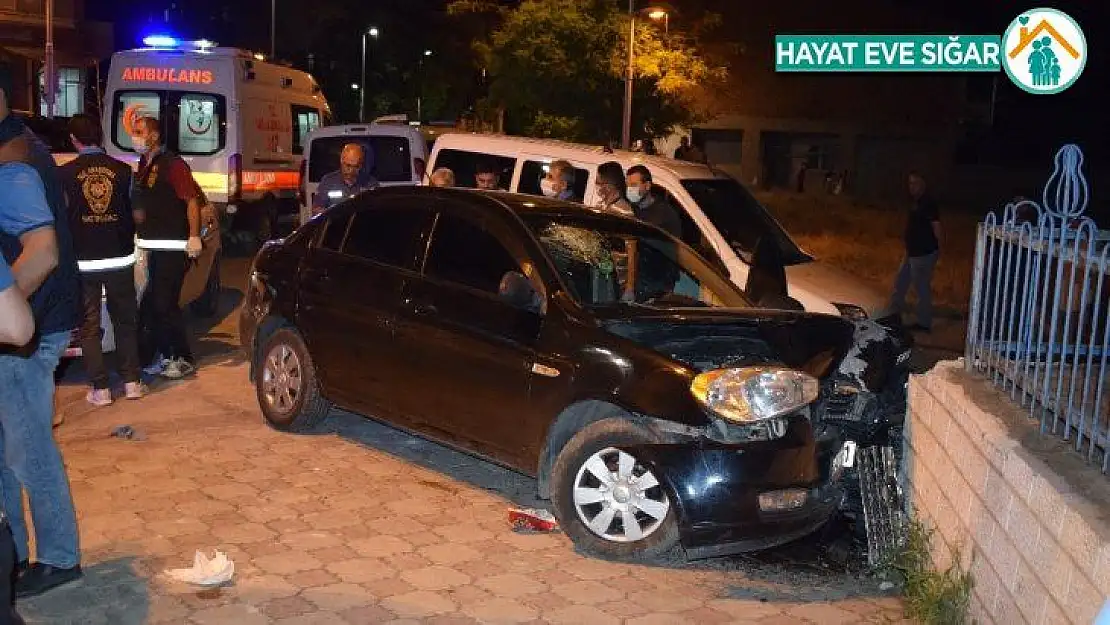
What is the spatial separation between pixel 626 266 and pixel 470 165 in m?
4.79

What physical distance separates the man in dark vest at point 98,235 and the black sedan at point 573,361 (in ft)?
3.05

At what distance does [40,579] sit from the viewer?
4730mm

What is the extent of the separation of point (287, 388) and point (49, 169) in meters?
2.68

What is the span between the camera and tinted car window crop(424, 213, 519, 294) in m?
6.27

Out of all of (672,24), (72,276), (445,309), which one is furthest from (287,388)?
(672,24)

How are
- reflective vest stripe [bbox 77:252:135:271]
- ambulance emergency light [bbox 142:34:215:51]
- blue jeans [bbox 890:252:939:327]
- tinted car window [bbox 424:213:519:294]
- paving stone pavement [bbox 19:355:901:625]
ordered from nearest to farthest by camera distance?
paving stone pavement [bbox 19:355:901:625] < tinted car window [bbox 424:213:519:294] < reflective vest stripe [bbox 77:252:135:271] < blue jeans [bbox 890:252:939:327] < ambulance emergency light [bbox 142:34:215:51]

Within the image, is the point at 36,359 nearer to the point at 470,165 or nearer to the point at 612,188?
the point at 612,188

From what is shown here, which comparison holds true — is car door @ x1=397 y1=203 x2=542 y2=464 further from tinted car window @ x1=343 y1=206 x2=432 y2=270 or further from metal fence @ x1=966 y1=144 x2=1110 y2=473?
metal fence @ x1=966 y1=144 x2=1110 y2=473

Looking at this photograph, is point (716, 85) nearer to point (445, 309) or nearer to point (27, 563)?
point (445, 309)

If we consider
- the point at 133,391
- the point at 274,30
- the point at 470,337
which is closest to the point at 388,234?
the point at 470,337

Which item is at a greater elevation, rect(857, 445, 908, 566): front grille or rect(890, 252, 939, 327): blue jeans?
rect(890, 252, 939, 327): blue jeans

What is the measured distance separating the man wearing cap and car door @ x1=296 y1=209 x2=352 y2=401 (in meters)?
2.42

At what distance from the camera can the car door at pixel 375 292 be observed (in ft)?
21.9

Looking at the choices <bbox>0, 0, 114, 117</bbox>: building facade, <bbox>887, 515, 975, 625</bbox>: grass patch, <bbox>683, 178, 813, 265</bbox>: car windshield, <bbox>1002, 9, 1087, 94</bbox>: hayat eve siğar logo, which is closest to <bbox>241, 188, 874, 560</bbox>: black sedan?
<bbox>887, 515, 975, 625</bbox>: grass patch
